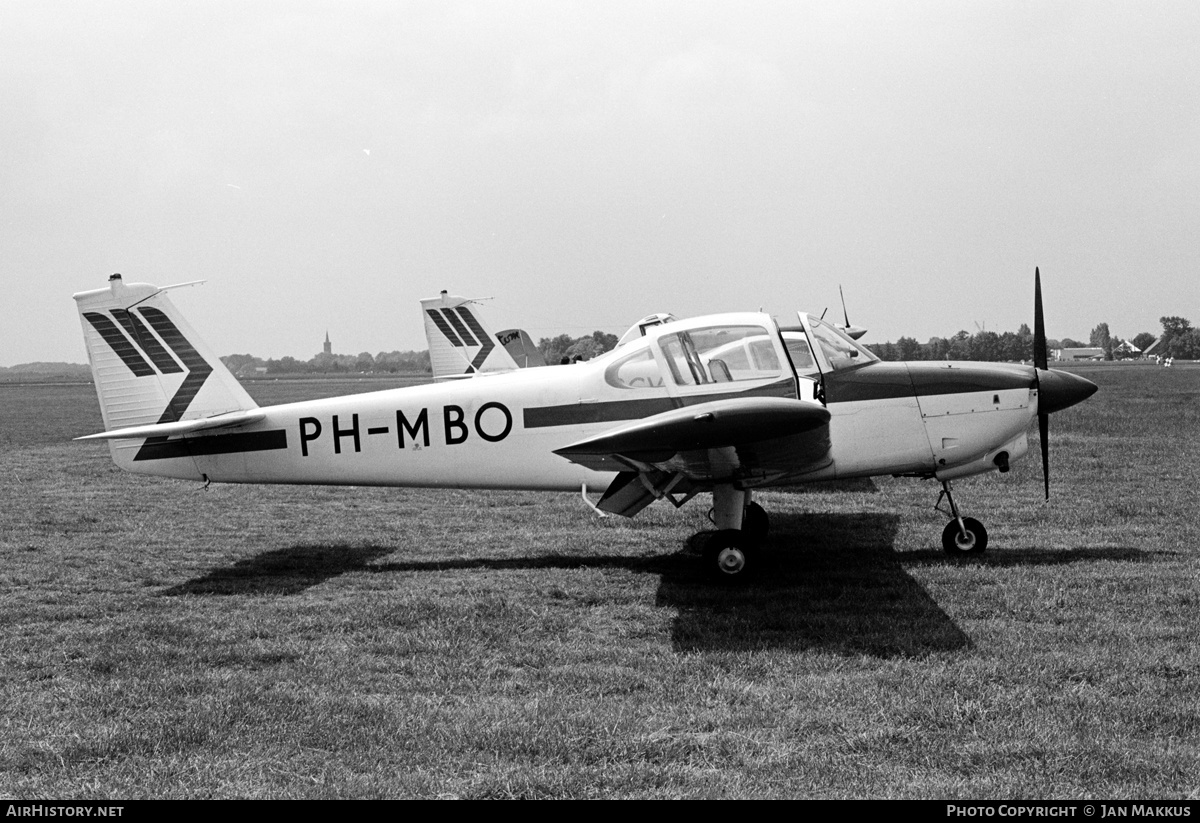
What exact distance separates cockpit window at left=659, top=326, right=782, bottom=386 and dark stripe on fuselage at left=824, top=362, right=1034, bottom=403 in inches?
20.9

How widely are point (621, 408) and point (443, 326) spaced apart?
13857 mm

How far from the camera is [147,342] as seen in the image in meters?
8.87

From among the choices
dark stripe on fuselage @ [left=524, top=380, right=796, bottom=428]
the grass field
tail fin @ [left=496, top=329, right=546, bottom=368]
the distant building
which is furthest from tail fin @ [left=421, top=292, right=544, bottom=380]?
the distant building

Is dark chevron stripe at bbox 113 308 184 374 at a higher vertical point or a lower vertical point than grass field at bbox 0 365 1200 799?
higher

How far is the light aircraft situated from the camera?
7.98m

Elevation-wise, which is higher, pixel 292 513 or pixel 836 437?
pixel 836 437

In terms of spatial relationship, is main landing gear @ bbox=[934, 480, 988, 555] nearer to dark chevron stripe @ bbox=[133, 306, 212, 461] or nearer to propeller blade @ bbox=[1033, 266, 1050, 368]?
propeller blade @ bbox=[1033, 266, 1050, 368]

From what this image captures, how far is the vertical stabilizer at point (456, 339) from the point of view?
851 inches

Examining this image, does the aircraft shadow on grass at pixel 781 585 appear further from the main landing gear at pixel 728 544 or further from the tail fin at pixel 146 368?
the tail fin at pixel 146 368

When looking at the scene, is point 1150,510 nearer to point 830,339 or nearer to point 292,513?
point 830,339

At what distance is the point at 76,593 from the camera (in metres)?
7.78

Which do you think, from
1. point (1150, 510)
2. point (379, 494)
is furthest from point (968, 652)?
point (379, 494)

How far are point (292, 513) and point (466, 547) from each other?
11.8ft

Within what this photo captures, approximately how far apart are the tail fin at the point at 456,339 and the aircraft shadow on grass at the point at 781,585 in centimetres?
1185
